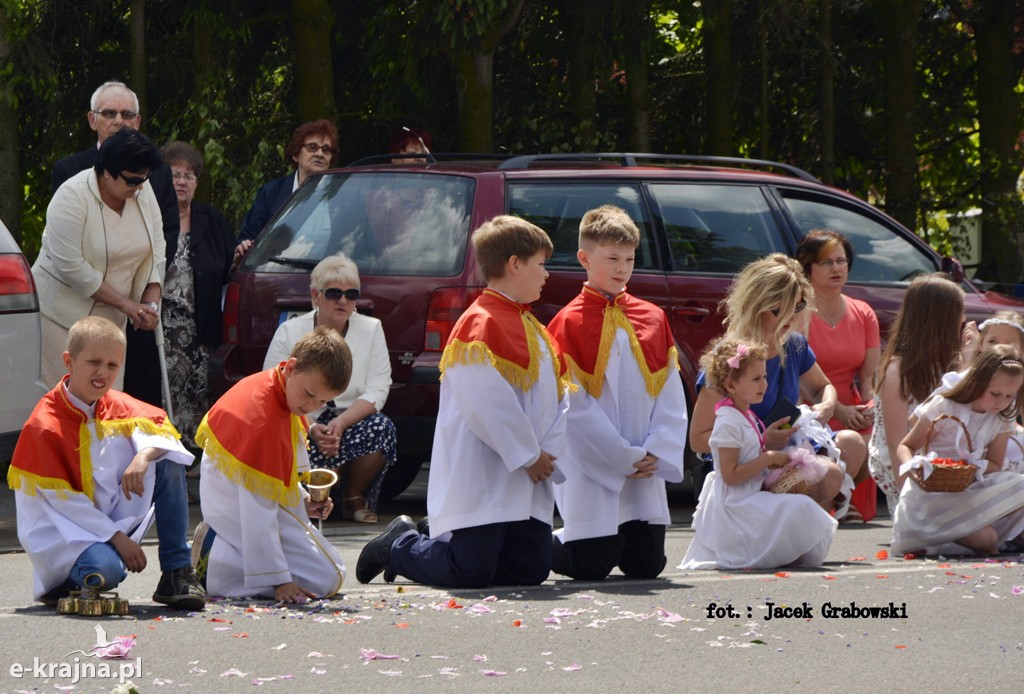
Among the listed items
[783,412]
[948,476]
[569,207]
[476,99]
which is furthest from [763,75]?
[948,476]

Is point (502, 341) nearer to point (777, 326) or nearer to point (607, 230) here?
point (607, 230)

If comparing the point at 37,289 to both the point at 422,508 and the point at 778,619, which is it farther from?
the point at 778,619

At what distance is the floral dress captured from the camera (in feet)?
35.1

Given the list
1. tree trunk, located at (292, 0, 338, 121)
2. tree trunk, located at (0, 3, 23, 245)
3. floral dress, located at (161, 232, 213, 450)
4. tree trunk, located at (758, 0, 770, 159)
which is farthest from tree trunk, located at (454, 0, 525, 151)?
floral dress, located at (161, 232, 213, 450)

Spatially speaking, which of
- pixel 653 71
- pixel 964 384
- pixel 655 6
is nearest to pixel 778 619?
pixel 964 384

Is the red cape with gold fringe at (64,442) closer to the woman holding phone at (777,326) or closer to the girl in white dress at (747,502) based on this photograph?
the girl in white dress at (747,502)

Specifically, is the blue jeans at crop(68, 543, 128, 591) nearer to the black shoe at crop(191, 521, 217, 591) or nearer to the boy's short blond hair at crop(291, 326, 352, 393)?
the black shoe at crop(191, 521, 217, 591)

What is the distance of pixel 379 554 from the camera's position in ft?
24.8

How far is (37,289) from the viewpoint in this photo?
30.9 ft

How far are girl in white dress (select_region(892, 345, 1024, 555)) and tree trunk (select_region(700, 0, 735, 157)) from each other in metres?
9.31

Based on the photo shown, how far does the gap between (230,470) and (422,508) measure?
3965 mm

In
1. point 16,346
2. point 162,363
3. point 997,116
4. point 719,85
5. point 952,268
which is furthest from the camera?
point 997,116

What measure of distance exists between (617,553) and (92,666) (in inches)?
108

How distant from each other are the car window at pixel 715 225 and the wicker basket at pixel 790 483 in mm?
2230
